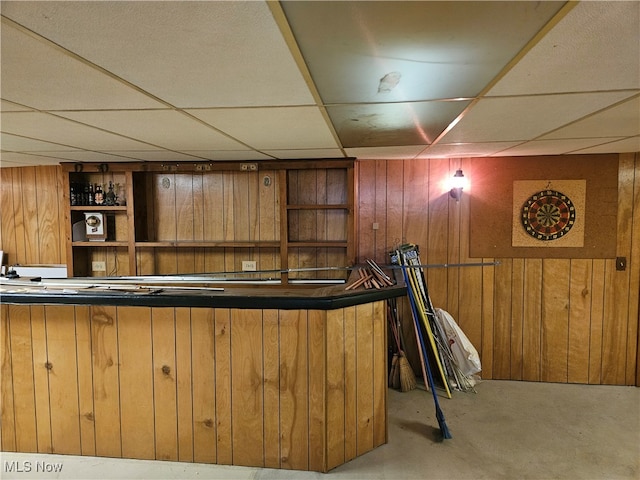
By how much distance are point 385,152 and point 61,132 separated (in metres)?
2.25

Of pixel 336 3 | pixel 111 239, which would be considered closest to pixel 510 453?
pixel 336 3

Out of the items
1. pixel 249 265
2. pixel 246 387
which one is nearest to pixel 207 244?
pixel 249 265

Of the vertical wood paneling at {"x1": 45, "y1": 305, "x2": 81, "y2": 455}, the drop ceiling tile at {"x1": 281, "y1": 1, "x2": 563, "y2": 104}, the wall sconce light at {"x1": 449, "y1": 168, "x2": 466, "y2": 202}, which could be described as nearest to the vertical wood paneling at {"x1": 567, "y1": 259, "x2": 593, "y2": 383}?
the wall sconce light at {"x1": 449, "y1": 168, "x2": 466, "y2": 202}

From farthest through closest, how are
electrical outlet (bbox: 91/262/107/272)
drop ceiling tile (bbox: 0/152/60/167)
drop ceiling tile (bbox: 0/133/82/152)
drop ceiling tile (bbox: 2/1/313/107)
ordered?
electrical outlet (bbox: 91/262/107/272) < drop ceiling tile (bbox: 0/152/60/167) < drop ceiling tile (bbox: 0/133/82/152) < drop ceiling tile (bbox: 2/1/313/107)

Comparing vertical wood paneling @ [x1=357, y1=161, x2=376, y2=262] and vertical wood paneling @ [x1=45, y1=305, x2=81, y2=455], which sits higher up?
vertical wood paneling @ [x1=357, y1=161, x2=376, y2=262]

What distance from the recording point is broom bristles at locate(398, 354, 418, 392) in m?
3.21

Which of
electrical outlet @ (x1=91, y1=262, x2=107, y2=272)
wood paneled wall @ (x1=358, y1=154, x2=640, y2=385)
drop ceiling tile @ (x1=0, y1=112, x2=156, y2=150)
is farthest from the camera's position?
electrical outlet @ (x1=91, y1=262, x2=107, y2=272)

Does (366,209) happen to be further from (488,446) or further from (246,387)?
(488,446)

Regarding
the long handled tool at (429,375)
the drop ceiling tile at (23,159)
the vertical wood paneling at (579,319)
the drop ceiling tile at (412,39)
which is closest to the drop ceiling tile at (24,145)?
the drop ceiling tile at (23,159)

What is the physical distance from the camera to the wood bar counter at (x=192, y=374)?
6.94 feet

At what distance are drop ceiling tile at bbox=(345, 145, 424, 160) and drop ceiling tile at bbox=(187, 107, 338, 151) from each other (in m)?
0.34

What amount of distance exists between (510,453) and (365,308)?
4.51 ft

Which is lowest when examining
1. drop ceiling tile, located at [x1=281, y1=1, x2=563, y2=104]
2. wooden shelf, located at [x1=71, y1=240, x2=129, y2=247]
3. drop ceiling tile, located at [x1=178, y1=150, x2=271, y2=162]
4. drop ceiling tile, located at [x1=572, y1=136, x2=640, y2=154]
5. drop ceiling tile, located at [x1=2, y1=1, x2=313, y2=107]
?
wooden shelf, located at [x1=71, y1=240, x2=129, y2=247]

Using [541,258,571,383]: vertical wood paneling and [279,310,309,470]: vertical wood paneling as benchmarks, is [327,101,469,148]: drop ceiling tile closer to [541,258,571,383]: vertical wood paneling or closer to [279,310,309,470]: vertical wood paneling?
[279,310,309,470]: vertical wood paneling
